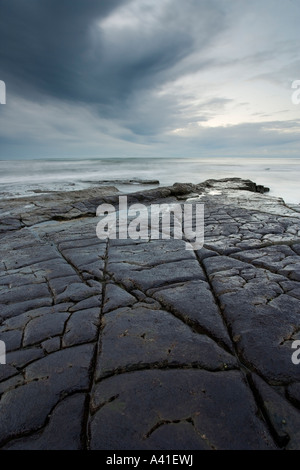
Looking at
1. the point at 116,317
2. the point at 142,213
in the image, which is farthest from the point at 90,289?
the point at 142,213

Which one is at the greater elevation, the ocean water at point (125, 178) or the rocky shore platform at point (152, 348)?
the ocean water at point (125, 178)

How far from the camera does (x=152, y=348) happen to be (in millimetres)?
2295

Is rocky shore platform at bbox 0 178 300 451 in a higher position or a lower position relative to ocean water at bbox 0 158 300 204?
lower

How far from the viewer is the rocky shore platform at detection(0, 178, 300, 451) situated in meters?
1.64

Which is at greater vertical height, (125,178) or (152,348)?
(125,178)

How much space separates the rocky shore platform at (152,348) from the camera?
5.39 feet

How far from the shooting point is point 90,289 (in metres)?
3.41

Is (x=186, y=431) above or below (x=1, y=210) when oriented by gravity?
below

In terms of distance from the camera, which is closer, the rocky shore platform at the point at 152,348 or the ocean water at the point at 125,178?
the rocky shore platform at the point at 152,348

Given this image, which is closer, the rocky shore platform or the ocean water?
the rocky shore platform

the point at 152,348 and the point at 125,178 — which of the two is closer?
the point at 152,348

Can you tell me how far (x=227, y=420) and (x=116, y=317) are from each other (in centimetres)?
142
